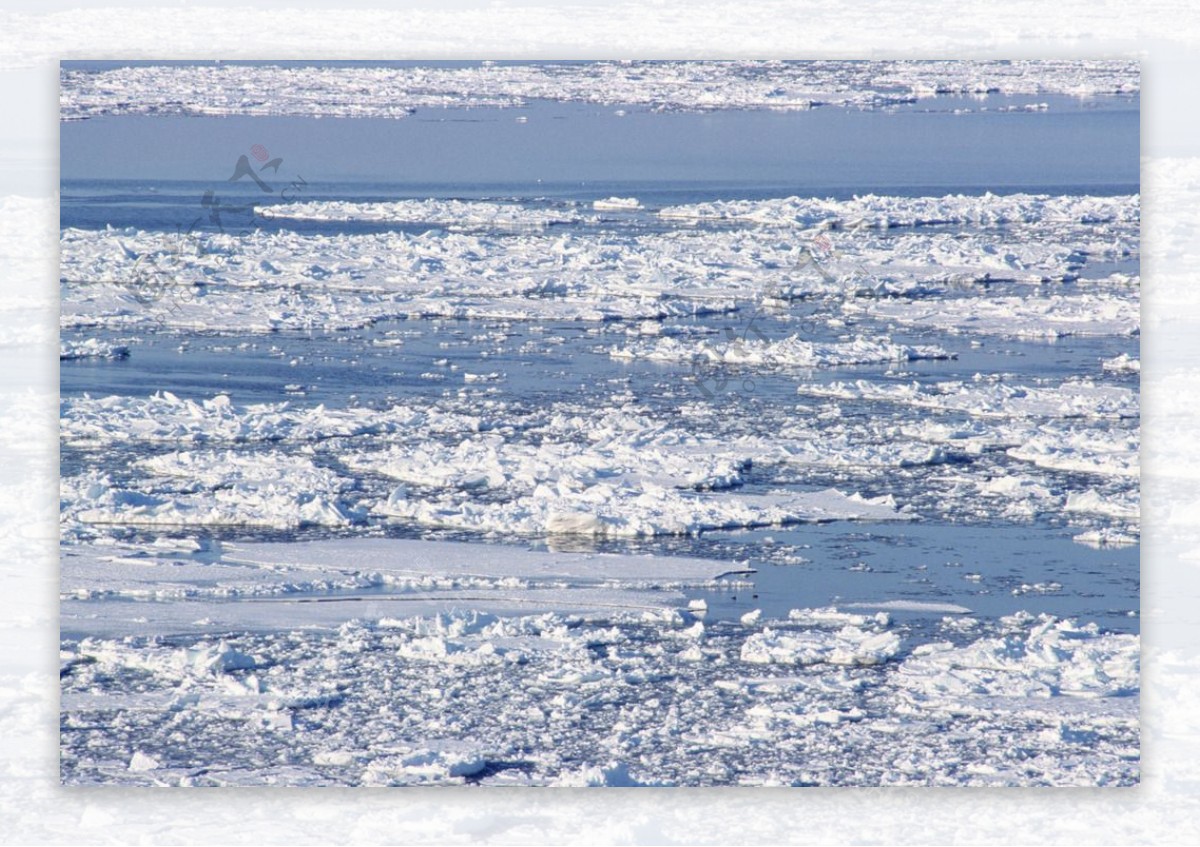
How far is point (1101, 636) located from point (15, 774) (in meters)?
3.78

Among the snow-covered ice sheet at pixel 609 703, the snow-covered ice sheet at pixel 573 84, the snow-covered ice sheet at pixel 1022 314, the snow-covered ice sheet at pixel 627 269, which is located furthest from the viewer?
the snow-covered ice sheet at pixel 627 269

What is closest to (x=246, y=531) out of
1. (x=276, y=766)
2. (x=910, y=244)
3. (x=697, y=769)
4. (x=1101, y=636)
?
(x=276, y=766)

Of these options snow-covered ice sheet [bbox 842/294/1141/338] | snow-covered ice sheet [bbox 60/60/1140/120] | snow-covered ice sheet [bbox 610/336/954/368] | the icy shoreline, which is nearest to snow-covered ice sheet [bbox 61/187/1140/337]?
snow-covered ice sheet [bbox 842/294/1141/338]

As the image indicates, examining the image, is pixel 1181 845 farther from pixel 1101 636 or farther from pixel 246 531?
pixel 246 531

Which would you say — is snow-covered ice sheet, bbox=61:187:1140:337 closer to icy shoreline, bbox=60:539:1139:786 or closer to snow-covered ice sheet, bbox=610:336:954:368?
snow-covered ice sheet, bbox=610:336:954:368

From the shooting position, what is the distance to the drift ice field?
6.48 meters

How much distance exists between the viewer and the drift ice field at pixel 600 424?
6480 mm

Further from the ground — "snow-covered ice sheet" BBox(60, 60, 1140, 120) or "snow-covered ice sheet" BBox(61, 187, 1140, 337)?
"snow-covered ice sheet" BBox(60, 60, 1140, 120)

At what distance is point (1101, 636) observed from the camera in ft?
22.6

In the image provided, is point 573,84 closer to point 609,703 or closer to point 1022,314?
point 609,703

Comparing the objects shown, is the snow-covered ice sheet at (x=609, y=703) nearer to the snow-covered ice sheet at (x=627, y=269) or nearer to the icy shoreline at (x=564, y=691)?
the icy shoreline at (x=564, y=691)

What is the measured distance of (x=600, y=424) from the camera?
8.87 meters

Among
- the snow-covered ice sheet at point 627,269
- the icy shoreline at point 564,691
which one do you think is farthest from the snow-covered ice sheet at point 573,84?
the snow-covered ice sheet at point 627,269

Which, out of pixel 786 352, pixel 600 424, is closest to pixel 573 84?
pixel 600 424
